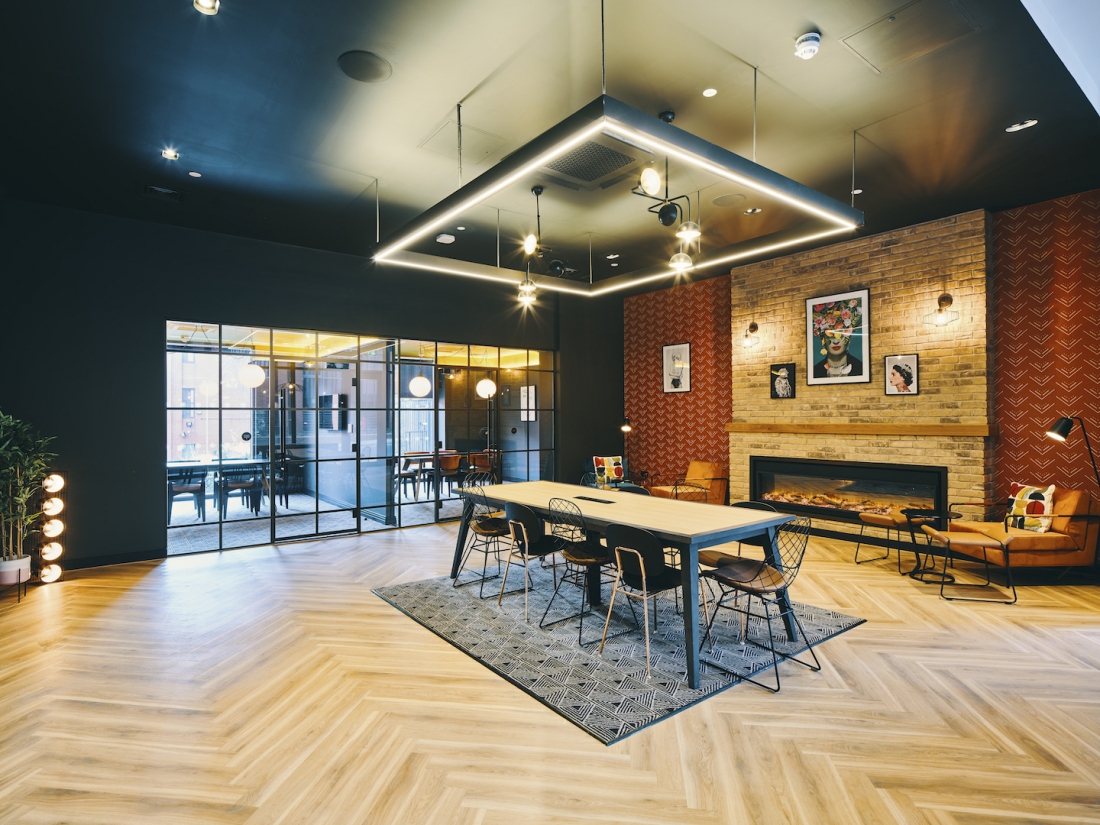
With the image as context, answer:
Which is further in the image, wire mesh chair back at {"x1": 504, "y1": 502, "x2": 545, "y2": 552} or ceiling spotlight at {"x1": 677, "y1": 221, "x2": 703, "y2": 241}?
wire mesh chair back at {"x1": 504, "y1": 502, "x2": 545, "y2": 552}

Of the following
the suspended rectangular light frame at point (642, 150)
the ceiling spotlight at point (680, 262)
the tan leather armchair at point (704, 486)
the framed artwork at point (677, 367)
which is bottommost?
the tan leather armchair at point (704, 486)

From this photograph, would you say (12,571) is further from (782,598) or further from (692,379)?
(692,379)

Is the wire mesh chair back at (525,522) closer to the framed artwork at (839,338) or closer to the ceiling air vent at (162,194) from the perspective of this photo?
the ceiling air vent at (162,194)

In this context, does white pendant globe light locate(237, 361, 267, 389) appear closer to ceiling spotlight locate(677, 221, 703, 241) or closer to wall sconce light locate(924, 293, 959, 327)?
ceiling spotlight locate(677, 221, 703, 241)

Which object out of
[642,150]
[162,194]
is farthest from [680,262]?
[162,194]

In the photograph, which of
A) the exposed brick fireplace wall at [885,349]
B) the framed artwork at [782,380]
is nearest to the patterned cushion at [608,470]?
the exposed brick fireplace wall at [885,349]

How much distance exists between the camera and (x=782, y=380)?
7449mm

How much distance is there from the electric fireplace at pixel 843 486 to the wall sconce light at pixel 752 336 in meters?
1.61

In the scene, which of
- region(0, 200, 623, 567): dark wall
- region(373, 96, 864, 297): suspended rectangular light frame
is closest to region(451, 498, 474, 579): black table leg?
region(373, 96, 864, 297): suspended rectangular light frame

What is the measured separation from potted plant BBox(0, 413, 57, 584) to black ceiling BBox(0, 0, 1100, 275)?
2.31 m

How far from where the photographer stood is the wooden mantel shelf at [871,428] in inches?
229

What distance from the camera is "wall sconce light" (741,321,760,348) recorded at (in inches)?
306

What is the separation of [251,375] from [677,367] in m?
6.27

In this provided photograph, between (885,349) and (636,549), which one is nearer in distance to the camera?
(636,549)
